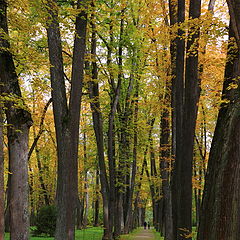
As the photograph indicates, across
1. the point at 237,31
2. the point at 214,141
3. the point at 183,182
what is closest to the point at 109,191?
the point at 183,182

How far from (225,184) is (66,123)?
14.0ft

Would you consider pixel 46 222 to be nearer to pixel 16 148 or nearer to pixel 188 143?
pixel 16 148

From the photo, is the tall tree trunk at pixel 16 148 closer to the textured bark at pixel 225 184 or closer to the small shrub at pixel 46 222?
the textured bark at pixel 225 184

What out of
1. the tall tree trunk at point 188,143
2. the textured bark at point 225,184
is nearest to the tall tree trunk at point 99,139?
the tall tree trunk at point 188,143

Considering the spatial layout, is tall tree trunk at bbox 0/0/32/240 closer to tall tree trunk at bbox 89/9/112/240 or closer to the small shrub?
tall tree trunk at bbox 89/9/112/240

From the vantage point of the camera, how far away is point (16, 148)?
8023mm

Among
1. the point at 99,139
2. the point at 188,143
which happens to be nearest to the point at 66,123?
the point at 188,143

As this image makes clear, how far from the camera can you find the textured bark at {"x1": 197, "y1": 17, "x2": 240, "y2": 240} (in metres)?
5.24

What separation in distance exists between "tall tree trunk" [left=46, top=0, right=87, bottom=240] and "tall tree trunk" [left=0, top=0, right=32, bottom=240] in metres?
0.84

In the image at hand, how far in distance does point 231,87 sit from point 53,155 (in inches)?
1196

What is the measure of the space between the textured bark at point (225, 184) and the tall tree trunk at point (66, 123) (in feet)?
11.3

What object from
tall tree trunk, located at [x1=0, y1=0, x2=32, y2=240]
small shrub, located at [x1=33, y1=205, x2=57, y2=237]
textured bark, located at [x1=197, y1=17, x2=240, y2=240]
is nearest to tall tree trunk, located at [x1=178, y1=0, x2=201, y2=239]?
textured bark, located at [x1=197, y1=17, x2=240, y2=240]

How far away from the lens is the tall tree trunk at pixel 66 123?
7.80 meters

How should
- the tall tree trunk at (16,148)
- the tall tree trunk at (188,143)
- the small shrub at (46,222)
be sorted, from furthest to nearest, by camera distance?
the small shrub at (46,222) < the tall tree trunk at (188,143) < the tall tree trunk at (16,148)
